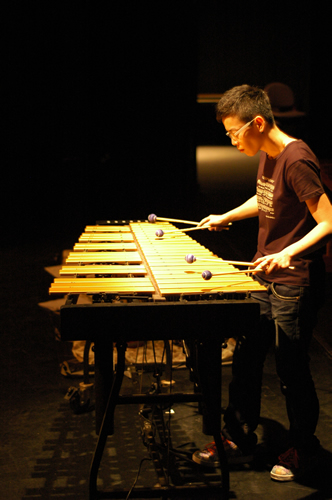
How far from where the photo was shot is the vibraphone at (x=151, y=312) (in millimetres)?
2033

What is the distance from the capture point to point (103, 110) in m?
9.31

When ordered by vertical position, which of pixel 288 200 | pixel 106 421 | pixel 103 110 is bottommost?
pixel 106 421

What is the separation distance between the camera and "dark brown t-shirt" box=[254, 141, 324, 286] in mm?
2234

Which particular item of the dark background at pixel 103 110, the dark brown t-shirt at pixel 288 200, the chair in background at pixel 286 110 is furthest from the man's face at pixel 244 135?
the chair in background at pixel 286 110

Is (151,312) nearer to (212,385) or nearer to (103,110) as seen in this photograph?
(212,385)

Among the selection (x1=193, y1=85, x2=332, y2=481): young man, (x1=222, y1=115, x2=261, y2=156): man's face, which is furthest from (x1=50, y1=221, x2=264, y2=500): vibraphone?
(x1=222, y1=115, x2=261, y2=156): man's face

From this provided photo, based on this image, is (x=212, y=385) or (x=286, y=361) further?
(x=286, y=361)

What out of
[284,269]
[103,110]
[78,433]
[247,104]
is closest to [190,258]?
[284,269]

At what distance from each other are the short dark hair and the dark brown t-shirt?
20 centimetres

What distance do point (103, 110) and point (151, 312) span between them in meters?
7.77

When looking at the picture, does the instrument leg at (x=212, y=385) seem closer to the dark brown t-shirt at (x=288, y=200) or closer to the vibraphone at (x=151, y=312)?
the vibraphone at (x=151, y=312)

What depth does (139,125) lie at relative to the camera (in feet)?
30.6

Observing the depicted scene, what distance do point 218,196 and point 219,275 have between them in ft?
21.4

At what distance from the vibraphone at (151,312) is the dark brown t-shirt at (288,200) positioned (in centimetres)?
22
